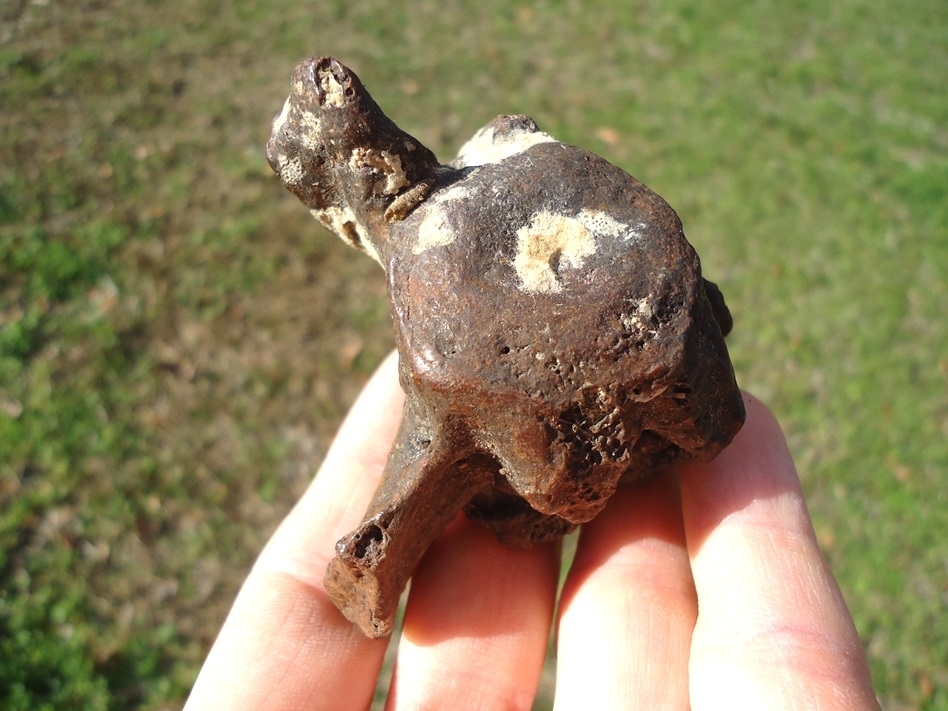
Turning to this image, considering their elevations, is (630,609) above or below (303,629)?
below

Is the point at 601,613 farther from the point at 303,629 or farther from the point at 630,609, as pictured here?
the point at 303,629

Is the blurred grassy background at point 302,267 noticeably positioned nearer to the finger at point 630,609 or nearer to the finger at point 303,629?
the finger at point 303,629

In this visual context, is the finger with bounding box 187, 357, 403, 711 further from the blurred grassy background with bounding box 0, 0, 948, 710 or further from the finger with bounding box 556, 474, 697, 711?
the blurred grassy background with bounding box 0, 0, 948, 710

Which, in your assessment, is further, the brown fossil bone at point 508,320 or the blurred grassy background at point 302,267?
the blurred grassy background at point 302,267

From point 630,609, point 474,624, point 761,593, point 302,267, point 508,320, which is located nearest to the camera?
point 508,320

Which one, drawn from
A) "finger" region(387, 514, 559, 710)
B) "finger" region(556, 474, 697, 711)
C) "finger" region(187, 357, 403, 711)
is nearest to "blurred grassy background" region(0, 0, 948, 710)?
"finger" region(187, 357, 403, 711)

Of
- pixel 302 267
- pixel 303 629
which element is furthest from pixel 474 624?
pixel 302 267

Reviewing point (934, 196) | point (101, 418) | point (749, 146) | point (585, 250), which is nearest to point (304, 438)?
point (101, 418)

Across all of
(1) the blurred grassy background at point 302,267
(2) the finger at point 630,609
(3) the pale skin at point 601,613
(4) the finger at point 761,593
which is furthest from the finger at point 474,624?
(1) the blurred grassy background at point 302,267
